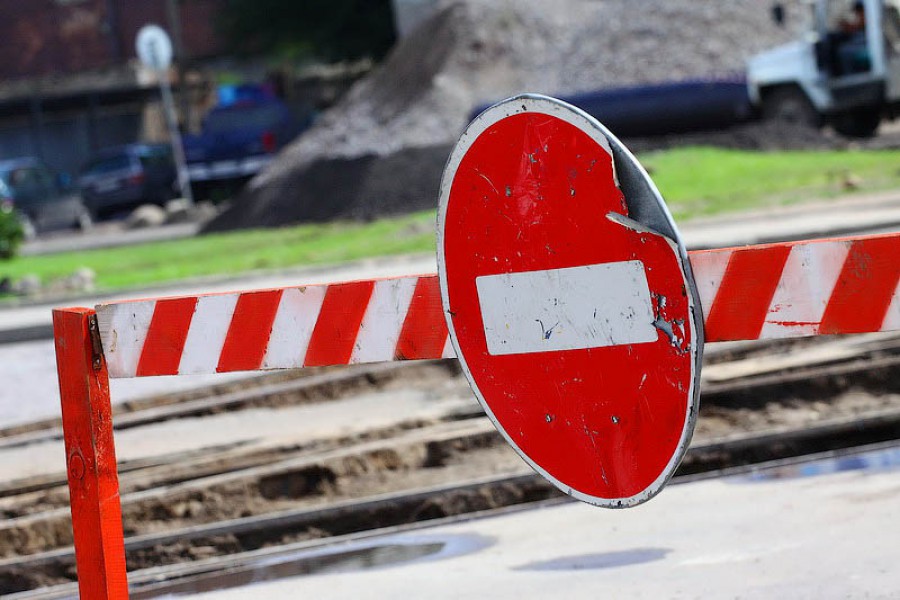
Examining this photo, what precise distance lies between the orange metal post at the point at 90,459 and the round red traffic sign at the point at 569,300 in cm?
103

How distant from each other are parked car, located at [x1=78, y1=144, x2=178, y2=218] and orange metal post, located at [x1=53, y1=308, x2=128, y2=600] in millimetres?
29500

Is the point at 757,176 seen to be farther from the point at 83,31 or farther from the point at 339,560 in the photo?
the point at 83,31

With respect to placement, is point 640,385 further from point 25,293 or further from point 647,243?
point 25,293

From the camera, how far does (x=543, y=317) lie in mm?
3195

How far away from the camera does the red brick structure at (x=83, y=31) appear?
47500 mm

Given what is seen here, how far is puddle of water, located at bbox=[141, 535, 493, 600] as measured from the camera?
484 cm

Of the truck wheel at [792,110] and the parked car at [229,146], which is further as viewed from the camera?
the parked car at [229,146]

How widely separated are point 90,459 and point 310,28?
41493mm

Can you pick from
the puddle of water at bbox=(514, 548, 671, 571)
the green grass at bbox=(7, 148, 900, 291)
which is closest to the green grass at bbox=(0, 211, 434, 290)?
the green grass at bbox=(7, 148, 900, 291)

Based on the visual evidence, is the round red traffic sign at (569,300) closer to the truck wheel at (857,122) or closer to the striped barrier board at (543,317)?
the striped barrier board at (543,317)

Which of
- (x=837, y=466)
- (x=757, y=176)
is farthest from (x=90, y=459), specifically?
(x=757, y=176)

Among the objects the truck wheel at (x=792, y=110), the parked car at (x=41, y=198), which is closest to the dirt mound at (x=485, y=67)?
the truck wheel at (x=792, y=110)

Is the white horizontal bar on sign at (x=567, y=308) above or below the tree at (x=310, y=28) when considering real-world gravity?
above

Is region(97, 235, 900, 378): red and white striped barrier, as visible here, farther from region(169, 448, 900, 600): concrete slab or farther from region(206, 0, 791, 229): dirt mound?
region(206, 0, 791, 229): dirt mound
